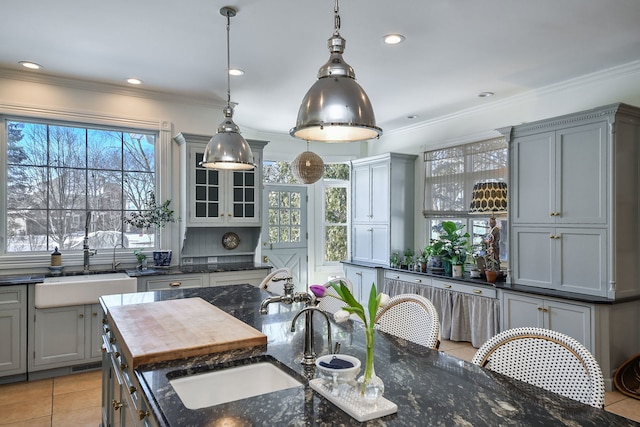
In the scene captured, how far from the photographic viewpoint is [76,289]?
3.75 meters

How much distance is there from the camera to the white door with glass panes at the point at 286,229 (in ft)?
21.8

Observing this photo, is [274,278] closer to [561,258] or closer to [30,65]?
[561,258]

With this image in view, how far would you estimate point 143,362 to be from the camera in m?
1.62

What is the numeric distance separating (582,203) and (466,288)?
147 centimetres

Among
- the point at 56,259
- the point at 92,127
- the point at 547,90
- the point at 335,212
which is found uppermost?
the point at 547,90

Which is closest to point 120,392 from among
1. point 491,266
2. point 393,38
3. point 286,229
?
point 393,38

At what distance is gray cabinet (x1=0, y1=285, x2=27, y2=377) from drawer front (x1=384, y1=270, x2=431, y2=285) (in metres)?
A: 3.97

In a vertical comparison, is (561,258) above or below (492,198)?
below

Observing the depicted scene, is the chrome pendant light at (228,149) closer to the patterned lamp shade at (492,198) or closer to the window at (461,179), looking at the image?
the patterned lamp shade at (492,198)

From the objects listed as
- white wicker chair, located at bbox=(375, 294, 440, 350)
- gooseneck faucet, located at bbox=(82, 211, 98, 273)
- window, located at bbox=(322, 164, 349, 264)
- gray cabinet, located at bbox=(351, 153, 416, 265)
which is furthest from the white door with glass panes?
white wicker chair, located at bbox=(375, 294, 440, 350)

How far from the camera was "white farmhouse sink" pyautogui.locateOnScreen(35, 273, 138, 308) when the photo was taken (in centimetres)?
365

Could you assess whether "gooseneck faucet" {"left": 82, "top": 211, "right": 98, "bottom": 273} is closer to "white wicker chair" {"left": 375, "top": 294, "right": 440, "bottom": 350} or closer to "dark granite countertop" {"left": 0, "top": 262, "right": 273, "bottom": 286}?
"dark granite countertop" {"left": 0, "top": 262, "right": 273, "bottom": 286}

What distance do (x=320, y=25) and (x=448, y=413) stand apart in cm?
269

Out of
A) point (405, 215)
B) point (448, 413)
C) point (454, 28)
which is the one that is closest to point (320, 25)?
point (454, 28)
